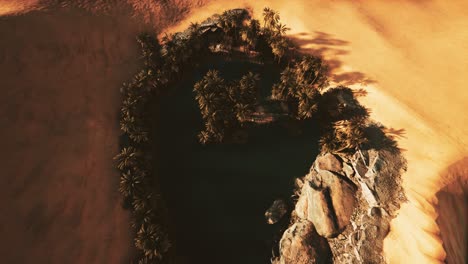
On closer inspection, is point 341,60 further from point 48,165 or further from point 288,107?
point 48,165

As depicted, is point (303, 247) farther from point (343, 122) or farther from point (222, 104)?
point (222, 104)

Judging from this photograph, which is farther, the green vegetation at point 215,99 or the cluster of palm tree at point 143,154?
the green vegetation at point 215,99

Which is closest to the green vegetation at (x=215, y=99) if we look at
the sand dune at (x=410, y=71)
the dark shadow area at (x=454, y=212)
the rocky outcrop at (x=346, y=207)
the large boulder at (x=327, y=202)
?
the rocky outcrop at (x=346, y=207)

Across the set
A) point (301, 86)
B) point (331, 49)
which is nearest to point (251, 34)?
point (301, 86)

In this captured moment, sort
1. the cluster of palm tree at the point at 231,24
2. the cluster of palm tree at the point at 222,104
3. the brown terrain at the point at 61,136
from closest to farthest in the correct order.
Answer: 1. the brown terrain at the point at 61,136
2. the cluster of palm tree at the point at 222,104
3. the cluster of palm tree at the point at 231,24

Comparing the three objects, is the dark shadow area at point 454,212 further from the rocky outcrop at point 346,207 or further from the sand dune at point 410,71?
the rocky outcrop at point 346,207
